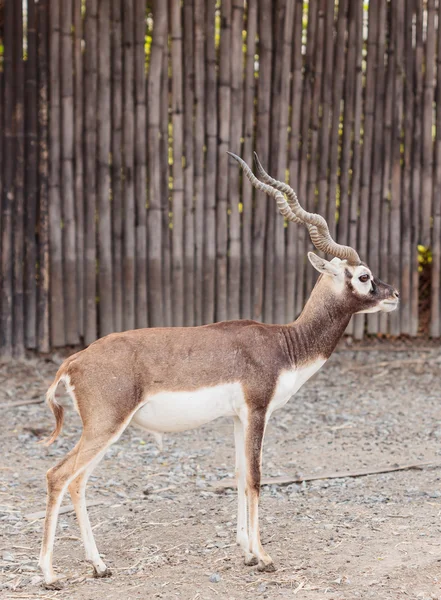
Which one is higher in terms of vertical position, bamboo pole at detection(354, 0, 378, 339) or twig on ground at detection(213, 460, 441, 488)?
bamboo pole at detection(354, 0, 378, 339)

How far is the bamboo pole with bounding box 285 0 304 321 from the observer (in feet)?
30.9

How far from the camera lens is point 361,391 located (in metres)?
8.75

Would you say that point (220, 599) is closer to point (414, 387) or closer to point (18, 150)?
point (414, 387)

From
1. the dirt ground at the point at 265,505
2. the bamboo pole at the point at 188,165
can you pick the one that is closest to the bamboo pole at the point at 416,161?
the dirt ground at the point at 265,505

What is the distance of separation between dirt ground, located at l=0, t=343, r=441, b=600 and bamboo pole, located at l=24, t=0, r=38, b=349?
67 centimetres

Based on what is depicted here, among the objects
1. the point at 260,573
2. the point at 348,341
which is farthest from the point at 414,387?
the point at 260,573

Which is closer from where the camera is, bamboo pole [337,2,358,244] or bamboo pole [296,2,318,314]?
bamboo pole [296,2,318,314]

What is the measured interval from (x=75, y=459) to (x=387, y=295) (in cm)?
212

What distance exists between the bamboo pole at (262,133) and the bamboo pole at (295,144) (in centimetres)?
27

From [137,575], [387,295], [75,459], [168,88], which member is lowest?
[137,575]

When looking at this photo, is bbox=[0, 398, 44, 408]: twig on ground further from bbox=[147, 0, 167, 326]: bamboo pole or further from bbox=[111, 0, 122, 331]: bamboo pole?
bbox=[147, 0, 167, 326]: bamboo pole

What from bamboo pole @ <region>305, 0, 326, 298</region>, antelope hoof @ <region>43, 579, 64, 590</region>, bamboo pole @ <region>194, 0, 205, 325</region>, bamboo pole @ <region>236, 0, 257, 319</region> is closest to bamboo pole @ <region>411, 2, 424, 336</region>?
bamboo pole @ <region>305, 0, 326, 298</region>

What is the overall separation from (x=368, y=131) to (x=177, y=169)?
2127 mm

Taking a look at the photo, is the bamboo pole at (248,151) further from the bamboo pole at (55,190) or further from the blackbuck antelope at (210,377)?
the blackbuck antelope at (210,377)
